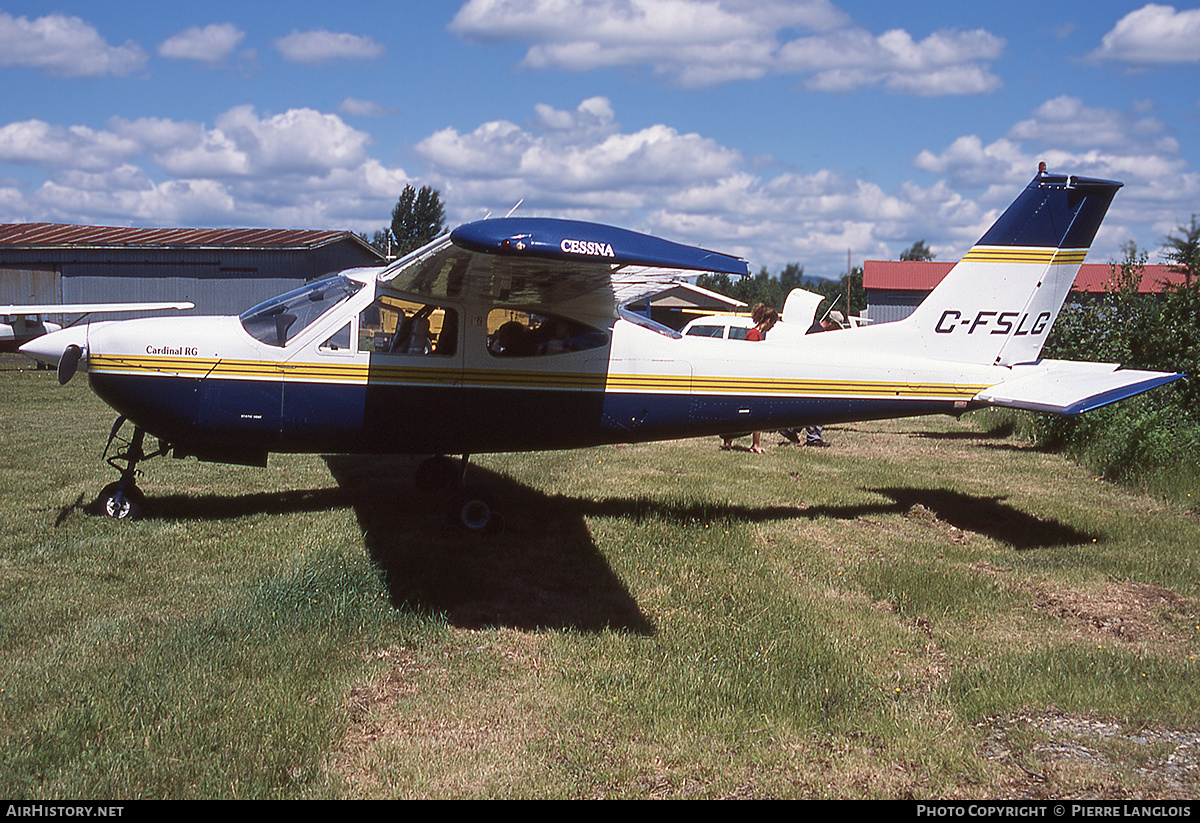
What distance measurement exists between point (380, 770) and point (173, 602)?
2637 millimetres

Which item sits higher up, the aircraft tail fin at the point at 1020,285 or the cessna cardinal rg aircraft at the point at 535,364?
the aircraft tail fin at the point at 1020,285

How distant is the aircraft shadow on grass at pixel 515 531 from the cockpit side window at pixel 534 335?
1628 mm

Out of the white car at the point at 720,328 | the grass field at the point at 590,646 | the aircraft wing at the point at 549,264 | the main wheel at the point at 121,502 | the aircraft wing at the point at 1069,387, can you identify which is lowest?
the main wheel at the point at 121,502

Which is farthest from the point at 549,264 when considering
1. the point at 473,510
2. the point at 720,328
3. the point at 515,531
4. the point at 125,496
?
the point at 720,328

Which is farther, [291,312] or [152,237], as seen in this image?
[152,237]

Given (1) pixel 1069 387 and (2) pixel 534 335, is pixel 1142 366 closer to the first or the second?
(1) pixel 1069 387

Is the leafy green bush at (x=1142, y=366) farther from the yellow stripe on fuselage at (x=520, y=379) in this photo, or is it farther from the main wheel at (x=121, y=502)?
the main wheel at (x=121, y=502)

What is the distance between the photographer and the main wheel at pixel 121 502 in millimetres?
7523

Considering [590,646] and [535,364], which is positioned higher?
[535,364]

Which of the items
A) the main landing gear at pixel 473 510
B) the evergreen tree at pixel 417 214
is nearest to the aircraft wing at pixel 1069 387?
the main landing gear at pixel 473 510

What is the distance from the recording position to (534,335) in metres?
7.38

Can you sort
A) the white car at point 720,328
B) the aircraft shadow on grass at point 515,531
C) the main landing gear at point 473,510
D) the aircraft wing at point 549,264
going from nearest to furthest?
the aircraft wing at point 549,264
the aircraft shadow on grass at point 515,531
the main landing gear at point 473,510
the white car at point 720,328

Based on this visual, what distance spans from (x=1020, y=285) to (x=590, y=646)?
5900 millimetres

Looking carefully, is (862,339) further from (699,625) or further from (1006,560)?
(699,625)
